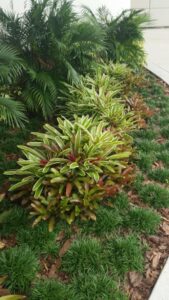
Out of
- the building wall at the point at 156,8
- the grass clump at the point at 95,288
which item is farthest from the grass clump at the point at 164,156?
the building wall at the point at 156,8

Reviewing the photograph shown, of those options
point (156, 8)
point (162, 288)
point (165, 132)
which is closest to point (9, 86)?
point (165, 132)

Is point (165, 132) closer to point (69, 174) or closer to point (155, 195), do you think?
point (155, 195)

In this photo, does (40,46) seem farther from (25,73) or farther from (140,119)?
(140,119)

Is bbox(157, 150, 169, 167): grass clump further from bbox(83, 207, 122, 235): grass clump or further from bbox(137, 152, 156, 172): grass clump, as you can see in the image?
bbox(83, 207, 122, 235): grass clump

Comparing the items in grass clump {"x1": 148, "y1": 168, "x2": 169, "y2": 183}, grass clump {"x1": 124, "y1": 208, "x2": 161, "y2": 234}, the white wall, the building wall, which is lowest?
grass clump {"x1": 124, "y1": 208, "x2": 161, "y2": 234}

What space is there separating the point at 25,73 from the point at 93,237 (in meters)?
2.46

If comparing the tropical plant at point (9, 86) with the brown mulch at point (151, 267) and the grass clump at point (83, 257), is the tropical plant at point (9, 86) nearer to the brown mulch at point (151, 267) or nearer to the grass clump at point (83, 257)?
the grass clump at point (83, 257)

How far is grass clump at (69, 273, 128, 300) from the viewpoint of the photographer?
85.8 inches

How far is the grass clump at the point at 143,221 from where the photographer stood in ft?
9.05

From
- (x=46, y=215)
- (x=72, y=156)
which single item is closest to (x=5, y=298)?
(x=46, y=215)

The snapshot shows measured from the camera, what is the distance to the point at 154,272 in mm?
2436

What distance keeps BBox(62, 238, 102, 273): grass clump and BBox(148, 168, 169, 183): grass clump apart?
44.5 inches

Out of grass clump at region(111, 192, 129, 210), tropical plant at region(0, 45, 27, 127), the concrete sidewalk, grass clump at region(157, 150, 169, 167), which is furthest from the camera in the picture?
the concrete sidewalk

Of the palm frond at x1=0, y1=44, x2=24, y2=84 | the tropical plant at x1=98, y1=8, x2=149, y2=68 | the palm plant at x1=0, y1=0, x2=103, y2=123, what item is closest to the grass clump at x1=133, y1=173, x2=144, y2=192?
the palm plant at x1=0, y1=0, x2=103, y2=123
